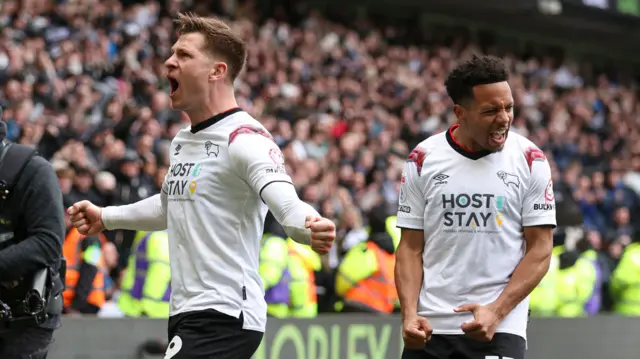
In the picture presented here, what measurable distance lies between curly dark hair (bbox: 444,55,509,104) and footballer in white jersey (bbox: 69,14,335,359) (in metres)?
1.04

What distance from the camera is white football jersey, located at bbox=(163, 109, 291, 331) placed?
16.7 ft

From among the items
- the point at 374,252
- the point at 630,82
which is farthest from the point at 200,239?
the point at 630,82

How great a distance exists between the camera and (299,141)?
17000 mm

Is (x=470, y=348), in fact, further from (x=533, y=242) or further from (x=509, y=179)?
(x=509, y=179)

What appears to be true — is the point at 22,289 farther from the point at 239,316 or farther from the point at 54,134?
the point at 54,134

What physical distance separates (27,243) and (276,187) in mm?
1484

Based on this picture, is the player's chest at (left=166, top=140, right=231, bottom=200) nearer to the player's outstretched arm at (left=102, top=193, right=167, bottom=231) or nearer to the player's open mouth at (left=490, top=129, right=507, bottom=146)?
the player's outstretched arm at (left=102, top=193, right=167, bottom=231)

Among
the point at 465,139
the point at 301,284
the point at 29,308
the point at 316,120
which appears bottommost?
the point at 301,284

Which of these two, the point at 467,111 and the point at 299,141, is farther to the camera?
the point at 299,141

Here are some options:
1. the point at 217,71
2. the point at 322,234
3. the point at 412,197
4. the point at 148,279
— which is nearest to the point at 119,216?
the point at 217,71

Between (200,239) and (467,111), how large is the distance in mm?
1444

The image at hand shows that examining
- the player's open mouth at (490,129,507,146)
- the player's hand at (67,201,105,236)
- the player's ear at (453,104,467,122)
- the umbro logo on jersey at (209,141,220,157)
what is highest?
the player's ear at (453,104,467,122)

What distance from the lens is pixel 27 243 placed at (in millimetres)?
5621

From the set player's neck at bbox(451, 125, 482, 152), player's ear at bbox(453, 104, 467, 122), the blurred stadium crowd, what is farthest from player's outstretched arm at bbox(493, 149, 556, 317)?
the blurred stadium crowd
